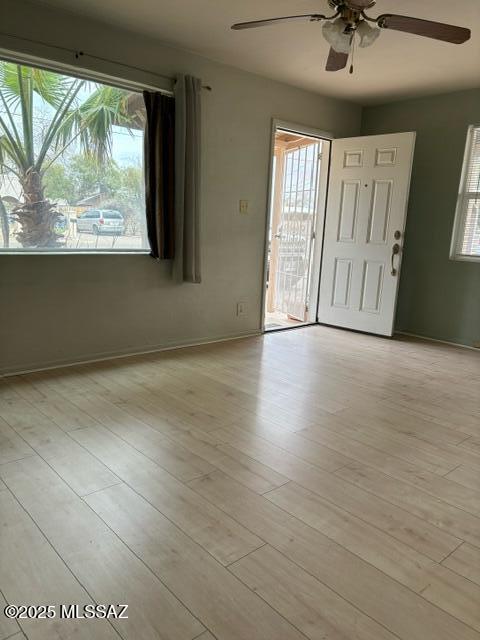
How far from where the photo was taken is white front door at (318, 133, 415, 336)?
4.66m

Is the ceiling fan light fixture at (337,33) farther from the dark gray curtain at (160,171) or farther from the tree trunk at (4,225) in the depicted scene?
the tree trunk at (4,225)

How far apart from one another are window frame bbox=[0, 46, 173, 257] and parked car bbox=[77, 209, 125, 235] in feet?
0.52

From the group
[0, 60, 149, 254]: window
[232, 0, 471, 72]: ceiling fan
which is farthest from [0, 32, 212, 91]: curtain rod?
[232, 0, 471, 72]: ceiling fan

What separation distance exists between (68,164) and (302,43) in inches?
76.9

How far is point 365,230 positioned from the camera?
195 inches

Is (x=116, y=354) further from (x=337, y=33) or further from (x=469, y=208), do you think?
(x=469, y=208)

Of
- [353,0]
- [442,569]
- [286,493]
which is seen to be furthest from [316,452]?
[353,0]

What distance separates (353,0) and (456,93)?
2.99 metres

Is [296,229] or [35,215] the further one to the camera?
[296,229]

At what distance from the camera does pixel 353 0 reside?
216 centimetres

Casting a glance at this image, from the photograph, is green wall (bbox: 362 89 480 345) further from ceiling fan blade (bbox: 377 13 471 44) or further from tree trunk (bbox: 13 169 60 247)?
tree trunk (bbox: 13 169 60 247)

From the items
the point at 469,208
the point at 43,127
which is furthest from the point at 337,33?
the point at 469,208

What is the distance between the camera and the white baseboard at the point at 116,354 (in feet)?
11.0

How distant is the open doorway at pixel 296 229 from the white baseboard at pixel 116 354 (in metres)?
0.69
